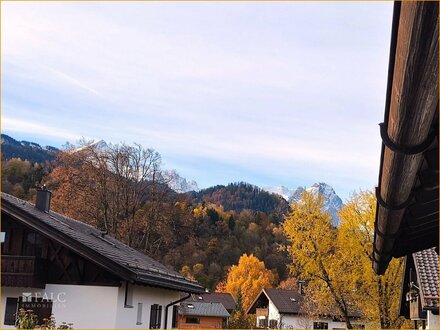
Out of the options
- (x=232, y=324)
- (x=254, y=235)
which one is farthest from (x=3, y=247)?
(x=254, y=235)

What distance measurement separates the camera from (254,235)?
65.9m

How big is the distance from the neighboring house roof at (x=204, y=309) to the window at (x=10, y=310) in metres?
33.3

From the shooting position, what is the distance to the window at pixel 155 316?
2075 centimetres

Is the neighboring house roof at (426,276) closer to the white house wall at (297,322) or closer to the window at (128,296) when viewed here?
the window at (128,296)

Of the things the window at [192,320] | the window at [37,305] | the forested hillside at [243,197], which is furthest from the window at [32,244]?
the forested hillside at [243,197]

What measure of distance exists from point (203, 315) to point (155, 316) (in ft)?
104

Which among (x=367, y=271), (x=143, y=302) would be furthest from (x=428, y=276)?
(x=367, y=271)

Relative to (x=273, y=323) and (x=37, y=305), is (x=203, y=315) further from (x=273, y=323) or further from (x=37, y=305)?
(x=37, y=305)

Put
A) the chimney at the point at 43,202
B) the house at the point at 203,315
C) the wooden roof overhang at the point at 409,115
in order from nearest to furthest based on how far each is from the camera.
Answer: the wooden roof overhang at the point at 409,115
the chimney at the point at 43,202
the house at the point at 203,315

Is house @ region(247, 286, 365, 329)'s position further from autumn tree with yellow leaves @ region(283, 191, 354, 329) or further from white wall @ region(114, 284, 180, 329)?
white wall @ region(114, 284, 180, 329)

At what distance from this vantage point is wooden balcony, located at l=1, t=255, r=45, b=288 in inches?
651

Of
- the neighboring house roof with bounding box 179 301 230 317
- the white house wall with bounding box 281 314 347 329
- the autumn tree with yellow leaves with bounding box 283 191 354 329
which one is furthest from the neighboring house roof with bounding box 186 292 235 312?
the autumn tree with yellow leaves with bounding box 283 191 354 329

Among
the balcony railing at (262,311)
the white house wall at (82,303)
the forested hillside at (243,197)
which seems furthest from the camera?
the forested hillside at (243,197)

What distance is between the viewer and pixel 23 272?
16.7 m
